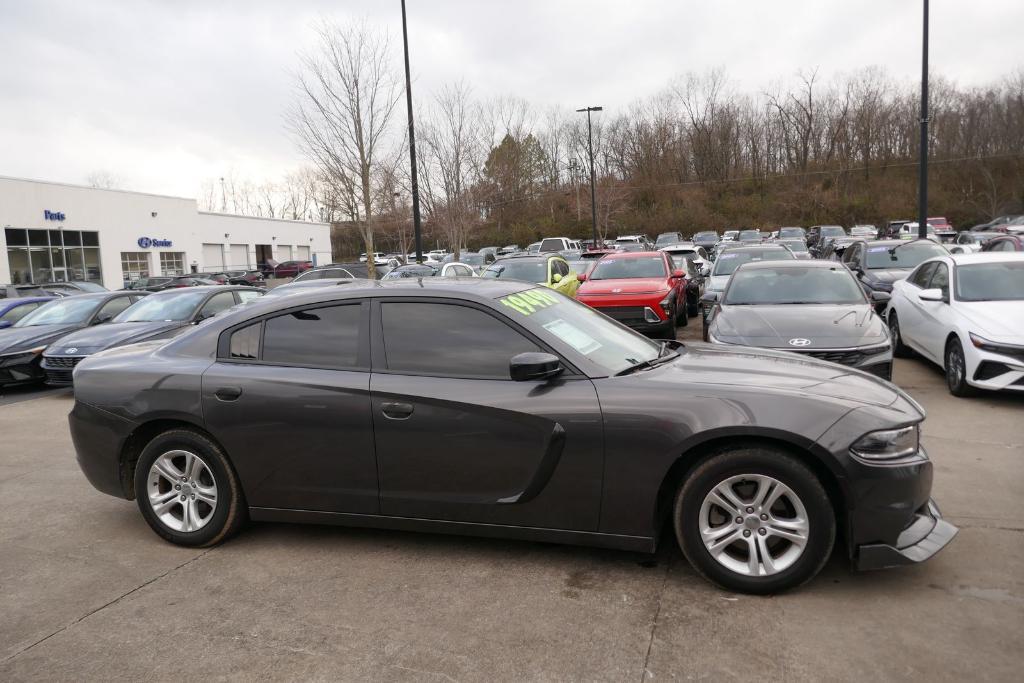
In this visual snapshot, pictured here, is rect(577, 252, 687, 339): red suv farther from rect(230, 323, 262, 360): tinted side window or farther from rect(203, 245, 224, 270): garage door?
rect(203, 245, 224, 270): garage door

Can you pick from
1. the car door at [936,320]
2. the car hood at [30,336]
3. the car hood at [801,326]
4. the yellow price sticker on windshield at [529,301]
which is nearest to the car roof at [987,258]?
the car door at [936,320]

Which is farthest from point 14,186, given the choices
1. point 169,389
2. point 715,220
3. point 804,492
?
point 715,220

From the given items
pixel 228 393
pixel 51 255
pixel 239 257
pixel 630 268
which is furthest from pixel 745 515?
pixel 239 257

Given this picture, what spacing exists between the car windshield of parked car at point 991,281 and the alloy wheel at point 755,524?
6.08 m

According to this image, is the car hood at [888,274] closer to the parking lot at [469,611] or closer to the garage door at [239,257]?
the parking lot at [469,611]

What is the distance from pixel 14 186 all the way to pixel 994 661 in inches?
1751

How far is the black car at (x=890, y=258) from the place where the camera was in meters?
12.6

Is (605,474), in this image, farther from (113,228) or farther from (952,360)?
(113,228)

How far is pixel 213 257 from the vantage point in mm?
52344

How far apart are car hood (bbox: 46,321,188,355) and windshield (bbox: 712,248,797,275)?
1028 centimetres

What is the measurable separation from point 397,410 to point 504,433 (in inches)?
23.9

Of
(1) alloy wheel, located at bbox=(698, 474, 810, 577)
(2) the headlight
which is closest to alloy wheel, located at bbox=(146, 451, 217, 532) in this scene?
(1) alloy wheel, located at bbox=(698, 474, 810, 577)

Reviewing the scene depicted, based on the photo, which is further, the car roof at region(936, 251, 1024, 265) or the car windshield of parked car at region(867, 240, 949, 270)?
the car windshield of parked car at region(867, 240, 949, 270)

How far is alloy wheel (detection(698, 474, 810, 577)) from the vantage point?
334cm
